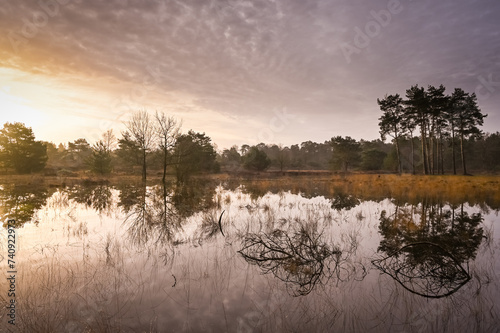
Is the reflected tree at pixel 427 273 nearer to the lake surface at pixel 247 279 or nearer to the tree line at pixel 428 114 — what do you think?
the lake surface at pixel 247 279

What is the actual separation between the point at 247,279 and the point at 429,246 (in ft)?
20.5

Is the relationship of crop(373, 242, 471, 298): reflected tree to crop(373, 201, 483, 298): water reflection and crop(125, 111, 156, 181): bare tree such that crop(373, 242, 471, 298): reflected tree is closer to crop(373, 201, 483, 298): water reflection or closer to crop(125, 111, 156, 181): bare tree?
crop(373, 201, 483, 298): water reflection

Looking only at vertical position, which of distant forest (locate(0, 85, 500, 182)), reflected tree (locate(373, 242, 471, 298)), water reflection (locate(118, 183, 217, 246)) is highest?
distant forest (locate(0, 85, 500, 182))

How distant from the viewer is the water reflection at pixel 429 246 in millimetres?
5496

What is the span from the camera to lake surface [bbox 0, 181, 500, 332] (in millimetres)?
4055

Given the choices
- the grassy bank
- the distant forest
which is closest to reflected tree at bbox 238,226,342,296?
the grassy bank

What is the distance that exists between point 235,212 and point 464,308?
10241 millimetres

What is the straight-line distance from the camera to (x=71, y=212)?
12945 mm

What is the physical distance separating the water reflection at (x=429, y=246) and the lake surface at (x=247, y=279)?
0.14 feet

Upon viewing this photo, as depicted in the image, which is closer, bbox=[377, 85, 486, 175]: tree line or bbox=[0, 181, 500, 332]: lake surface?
bbox=[0, 181, 500, 332]: lake surface

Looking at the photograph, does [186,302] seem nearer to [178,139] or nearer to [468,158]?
[178,139]

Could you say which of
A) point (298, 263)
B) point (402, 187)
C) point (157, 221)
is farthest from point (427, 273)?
point (402, 187)

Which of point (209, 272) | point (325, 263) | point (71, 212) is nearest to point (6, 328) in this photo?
point (209, 272)

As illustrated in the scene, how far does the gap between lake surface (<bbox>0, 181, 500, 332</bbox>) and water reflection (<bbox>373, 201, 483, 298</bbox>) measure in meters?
0.04
